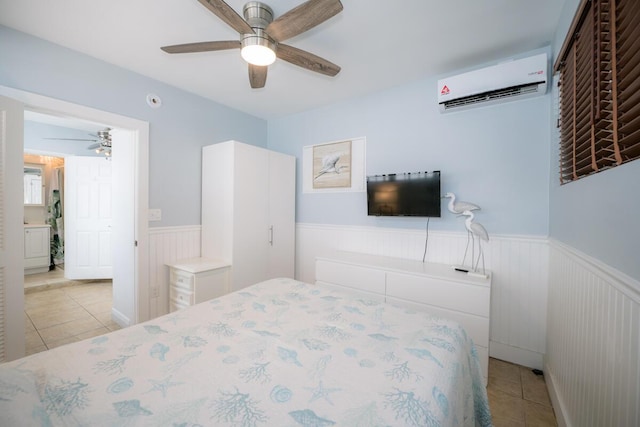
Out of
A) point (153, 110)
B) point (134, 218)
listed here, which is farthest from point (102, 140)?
point (134, 218)

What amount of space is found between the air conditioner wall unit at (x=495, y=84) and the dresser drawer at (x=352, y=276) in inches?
65.5

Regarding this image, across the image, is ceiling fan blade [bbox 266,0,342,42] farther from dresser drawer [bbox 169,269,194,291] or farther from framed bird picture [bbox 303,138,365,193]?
dresser drawer [bbox 169,269,194,291]

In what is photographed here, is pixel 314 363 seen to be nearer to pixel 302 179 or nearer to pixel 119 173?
pixel 302 179

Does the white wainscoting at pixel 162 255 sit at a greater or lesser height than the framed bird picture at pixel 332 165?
lesser

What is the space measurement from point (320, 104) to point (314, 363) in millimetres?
2964

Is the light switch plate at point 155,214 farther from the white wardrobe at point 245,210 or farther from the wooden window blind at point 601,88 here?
the wooden window blind at point 601,88

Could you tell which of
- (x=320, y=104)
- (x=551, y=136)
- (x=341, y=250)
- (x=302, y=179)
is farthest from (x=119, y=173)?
(x=551, y=136)

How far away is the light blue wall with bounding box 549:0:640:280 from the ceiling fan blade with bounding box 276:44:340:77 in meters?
1.46

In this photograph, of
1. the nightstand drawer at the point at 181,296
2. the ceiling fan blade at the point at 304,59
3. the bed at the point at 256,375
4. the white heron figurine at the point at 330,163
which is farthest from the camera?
the white heron figurine at the point at 330,163

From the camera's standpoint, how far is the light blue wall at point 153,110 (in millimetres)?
1932

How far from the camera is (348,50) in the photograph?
82.8 inches

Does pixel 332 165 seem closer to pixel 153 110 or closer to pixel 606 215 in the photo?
pixel 153 110

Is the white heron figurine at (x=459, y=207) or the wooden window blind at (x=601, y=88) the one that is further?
the white heron figurine at (x=459, y=207)

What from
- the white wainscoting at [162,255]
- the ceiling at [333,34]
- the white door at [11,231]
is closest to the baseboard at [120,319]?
the white wainscoting at [162,255]
